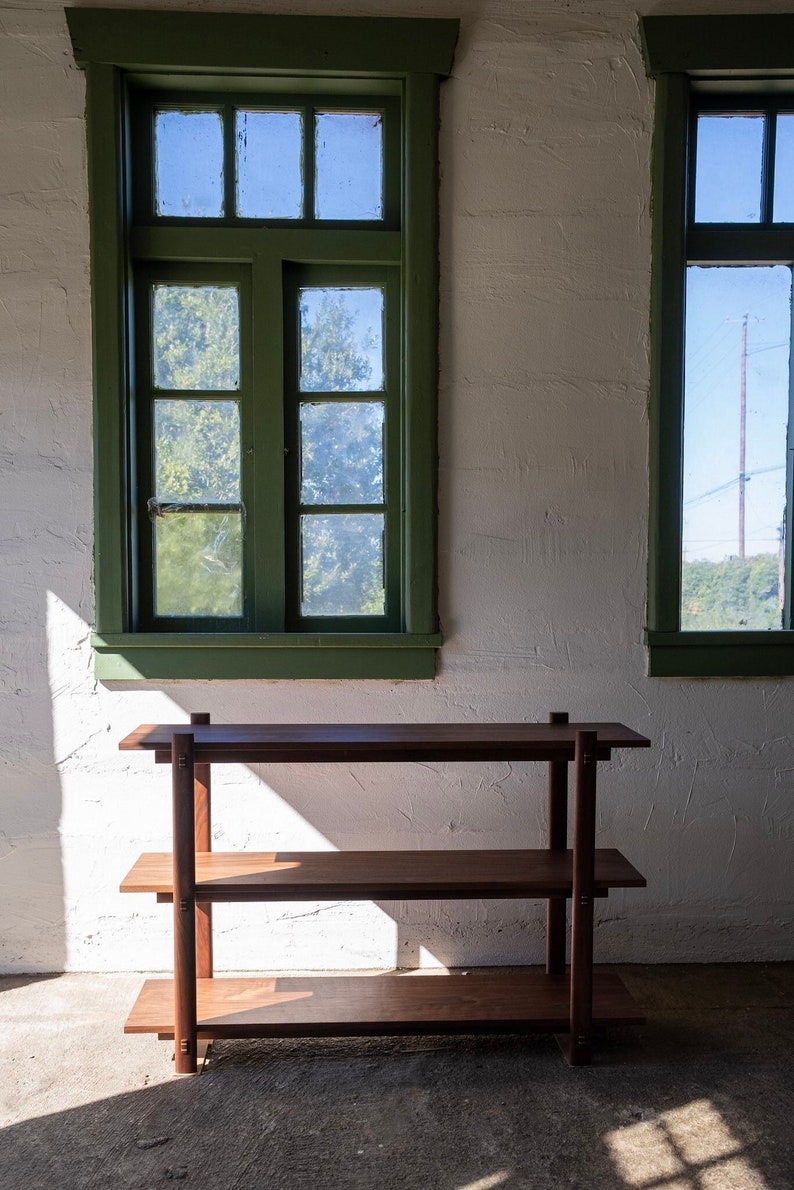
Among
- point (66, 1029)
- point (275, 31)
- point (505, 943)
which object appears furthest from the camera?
point (505, 943)

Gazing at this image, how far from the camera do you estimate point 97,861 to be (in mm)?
3168

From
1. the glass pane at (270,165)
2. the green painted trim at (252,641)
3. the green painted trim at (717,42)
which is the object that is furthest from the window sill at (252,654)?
Result: the green painted trim at (717,42)

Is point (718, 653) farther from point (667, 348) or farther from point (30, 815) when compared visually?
point (30, 815)

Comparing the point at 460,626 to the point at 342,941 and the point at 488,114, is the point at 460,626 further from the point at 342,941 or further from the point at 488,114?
the point at 488,114

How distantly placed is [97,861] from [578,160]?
10.3 ft

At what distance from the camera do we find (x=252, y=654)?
3121 millimetres

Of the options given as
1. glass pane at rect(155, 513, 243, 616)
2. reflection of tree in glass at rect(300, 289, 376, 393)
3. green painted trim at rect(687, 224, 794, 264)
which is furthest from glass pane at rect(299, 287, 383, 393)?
green painted trim at rect(687, 224, 794, 264)

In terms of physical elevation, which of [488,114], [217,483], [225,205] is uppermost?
[488,114]

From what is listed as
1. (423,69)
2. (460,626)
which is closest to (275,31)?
(423,69)

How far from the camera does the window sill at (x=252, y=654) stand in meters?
3.10

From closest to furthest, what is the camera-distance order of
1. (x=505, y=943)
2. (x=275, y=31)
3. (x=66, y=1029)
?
(x=66, y=1029) < (x=275, y=31) < (x=505, y=943)

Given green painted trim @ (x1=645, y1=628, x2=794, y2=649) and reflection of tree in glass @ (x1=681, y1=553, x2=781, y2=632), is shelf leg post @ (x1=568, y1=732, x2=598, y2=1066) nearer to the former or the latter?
green painted trim @ (x1=645, y1=628, x2=794, y2=649)

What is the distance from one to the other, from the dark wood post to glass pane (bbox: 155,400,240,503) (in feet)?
2.98

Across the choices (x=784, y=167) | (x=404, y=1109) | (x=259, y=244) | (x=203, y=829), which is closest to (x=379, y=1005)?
(x=404, y=1109)
